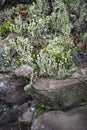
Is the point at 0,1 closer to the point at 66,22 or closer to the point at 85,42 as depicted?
the point at 66,22

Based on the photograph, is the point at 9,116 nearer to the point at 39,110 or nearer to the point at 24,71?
the point at 39,110

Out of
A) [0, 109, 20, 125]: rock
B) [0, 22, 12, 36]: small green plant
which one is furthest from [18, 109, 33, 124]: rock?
[0, 22, 12, 36]: small green plant

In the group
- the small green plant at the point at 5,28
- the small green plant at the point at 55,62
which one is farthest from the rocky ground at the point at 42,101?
the small green plant at the point at 5,28

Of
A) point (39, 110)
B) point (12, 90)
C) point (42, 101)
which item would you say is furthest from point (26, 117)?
point (12, 90)

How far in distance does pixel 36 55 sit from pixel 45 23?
882 mm

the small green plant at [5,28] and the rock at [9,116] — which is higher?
the small green plant at [5,28]

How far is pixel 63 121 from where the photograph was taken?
4.19 m

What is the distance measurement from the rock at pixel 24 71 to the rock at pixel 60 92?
0.17 metres

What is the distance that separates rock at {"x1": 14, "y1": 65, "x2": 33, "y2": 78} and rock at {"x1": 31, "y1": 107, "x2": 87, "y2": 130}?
2.11 ft

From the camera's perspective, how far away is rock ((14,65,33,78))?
4.31 meters

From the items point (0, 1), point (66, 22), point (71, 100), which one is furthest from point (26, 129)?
point (0, 1)

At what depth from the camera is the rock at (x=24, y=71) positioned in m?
4.31

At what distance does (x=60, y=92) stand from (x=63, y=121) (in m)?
0.42

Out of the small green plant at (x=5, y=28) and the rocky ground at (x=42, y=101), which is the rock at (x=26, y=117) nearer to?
the rocky ground at (x=42, y=101)
